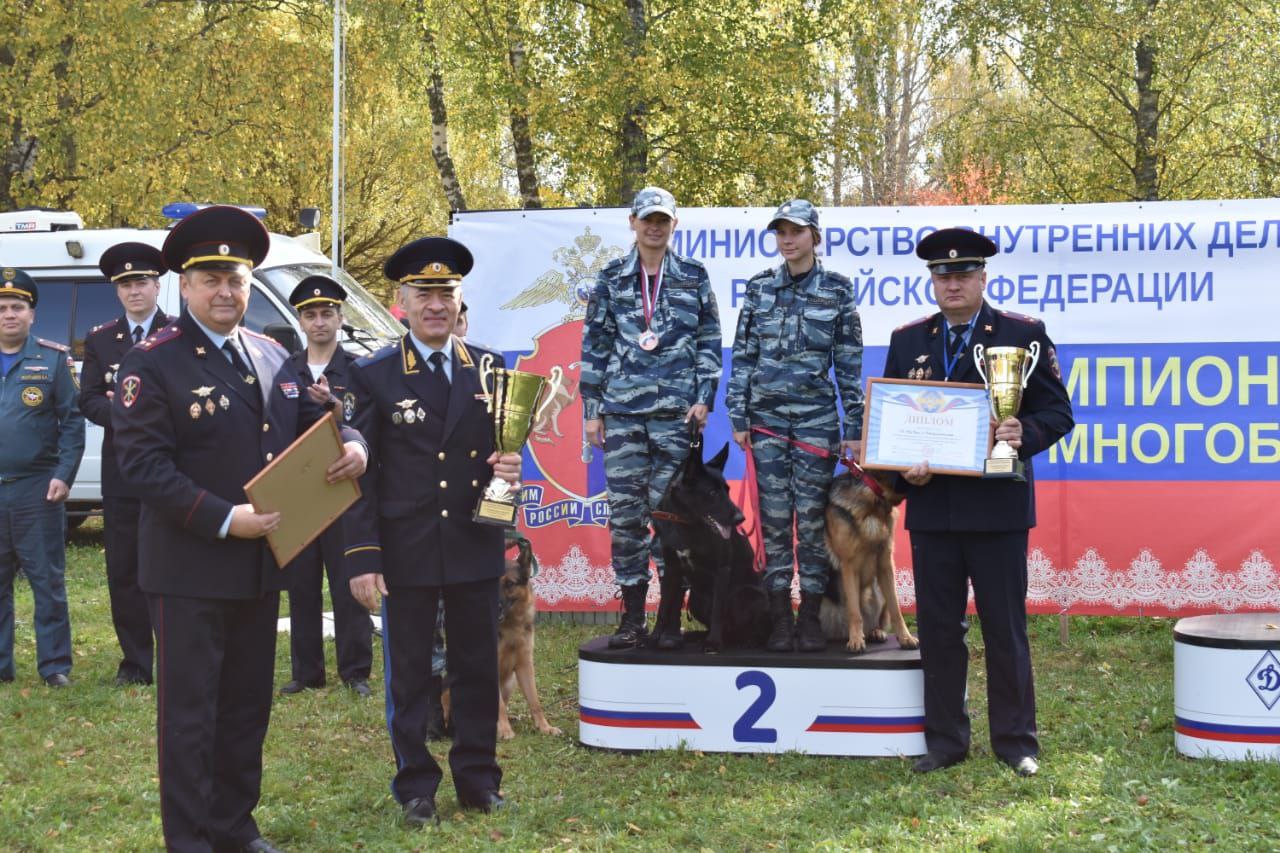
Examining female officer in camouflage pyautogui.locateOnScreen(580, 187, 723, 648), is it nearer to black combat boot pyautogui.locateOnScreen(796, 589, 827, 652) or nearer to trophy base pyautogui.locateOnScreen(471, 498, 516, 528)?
black combat boot pyautogui.locateOnScreen(796, 589, 827, 652)

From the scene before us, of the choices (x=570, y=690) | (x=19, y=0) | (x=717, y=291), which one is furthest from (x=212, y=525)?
(x=19, y=0)

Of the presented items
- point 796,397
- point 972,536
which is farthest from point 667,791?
point 796,397

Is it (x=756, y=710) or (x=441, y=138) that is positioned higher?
(x=441, y=138)

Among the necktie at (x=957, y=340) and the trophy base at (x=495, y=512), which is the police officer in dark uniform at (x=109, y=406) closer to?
the trophy base at (x=495, y=512)

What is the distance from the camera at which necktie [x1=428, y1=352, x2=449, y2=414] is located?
4.62 metres

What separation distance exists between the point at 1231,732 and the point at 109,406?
5.88 meters

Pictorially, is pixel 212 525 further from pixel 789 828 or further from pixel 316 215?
pixel 316 215

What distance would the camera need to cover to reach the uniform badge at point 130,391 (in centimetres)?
382

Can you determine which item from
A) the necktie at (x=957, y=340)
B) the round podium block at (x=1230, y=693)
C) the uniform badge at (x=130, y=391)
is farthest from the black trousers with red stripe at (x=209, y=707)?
the round podium block at (x=1230, y=693)

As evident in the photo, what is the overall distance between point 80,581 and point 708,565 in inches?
272

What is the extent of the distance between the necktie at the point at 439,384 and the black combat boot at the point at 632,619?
173cm

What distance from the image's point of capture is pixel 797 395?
566cm

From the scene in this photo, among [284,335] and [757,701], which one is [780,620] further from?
[284,335]

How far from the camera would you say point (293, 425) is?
13.9ft
